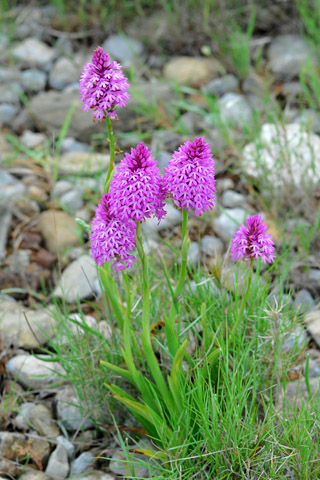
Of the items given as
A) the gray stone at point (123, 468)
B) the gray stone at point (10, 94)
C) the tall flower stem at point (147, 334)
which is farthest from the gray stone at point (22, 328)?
the gray stone at point (10, 94)

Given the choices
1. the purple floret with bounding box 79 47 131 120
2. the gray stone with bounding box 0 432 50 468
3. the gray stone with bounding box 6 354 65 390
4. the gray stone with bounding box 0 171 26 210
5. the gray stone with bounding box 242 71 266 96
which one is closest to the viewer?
the purple floret with bounding box 79 47 131 120

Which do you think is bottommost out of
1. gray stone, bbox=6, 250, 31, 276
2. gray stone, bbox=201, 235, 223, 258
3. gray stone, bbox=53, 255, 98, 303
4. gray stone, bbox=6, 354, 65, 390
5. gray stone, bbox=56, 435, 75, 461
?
gray stone, bbox=56, 435, 75, 461

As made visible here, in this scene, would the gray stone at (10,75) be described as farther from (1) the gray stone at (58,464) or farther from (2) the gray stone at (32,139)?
(1) the gray stone at (58,464)

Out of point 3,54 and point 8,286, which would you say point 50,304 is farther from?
point 3,54

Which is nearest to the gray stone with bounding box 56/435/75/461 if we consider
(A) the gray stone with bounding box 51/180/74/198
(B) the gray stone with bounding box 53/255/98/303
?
(B) the gray stone with bounding box 53/255/98/303

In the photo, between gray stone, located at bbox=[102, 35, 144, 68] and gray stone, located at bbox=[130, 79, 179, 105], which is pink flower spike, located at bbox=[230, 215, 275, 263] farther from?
gray stone, located at bbox=[102, 35, 144, 68]

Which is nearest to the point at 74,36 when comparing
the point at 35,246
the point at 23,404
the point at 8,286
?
the point at 35,246
